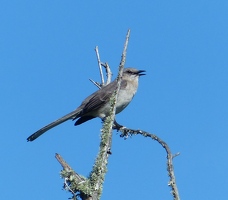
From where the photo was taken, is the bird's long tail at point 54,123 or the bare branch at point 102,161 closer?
the bare branch at point 102,161

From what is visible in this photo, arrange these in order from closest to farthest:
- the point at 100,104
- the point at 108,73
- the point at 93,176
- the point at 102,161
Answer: the point at 102,161, the point at 93,176, the point at 108,73, the point at 100,104

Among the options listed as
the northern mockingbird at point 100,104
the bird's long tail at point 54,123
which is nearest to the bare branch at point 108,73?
the northern mockingbird at point 100,104

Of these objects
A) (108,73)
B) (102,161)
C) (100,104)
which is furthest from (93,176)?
(100,104)

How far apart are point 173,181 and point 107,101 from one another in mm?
5824

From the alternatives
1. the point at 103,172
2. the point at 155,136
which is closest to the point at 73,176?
the point at 103,172

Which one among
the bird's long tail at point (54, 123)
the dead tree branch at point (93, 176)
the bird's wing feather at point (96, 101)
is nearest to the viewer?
the dead tree branch at point (93, 176)

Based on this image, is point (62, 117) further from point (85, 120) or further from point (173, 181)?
point (173, 181)

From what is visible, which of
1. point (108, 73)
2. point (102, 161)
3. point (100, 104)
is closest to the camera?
point (102, 161)

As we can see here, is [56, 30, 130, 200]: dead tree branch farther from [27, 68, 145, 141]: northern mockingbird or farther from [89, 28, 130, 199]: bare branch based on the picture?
[27, 68, 145, 141]: northern mockingbird

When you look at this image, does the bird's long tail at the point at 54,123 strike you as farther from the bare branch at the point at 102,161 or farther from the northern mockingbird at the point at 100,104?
the bare branch at the point at 102,161

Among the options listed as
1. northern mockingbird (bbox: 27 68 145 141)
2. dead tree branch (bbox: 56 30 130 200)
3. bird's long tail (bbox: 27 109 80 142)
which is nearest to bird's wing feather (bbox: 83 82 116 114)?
northern mockingbird (bbox: 27 68 145 141)

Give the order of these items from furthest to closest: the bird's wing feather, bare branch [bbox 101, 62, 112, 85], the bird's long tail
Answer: the bird's wing feather → bare branch [bbox 101, 62, 112, 85] → the bird's long tail

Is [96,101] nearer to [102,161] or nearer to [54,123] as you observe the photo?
[54,123]

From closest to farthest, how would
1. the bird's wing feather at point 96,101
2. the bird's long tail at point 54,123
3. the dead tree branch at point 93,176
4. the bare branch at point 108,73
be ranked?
1. the dead tree branch at point 93,176
2. the bird's long tail at point 54,123
3. the bare branch at point 108,73
4. the bird's wing feather at point 96,101
